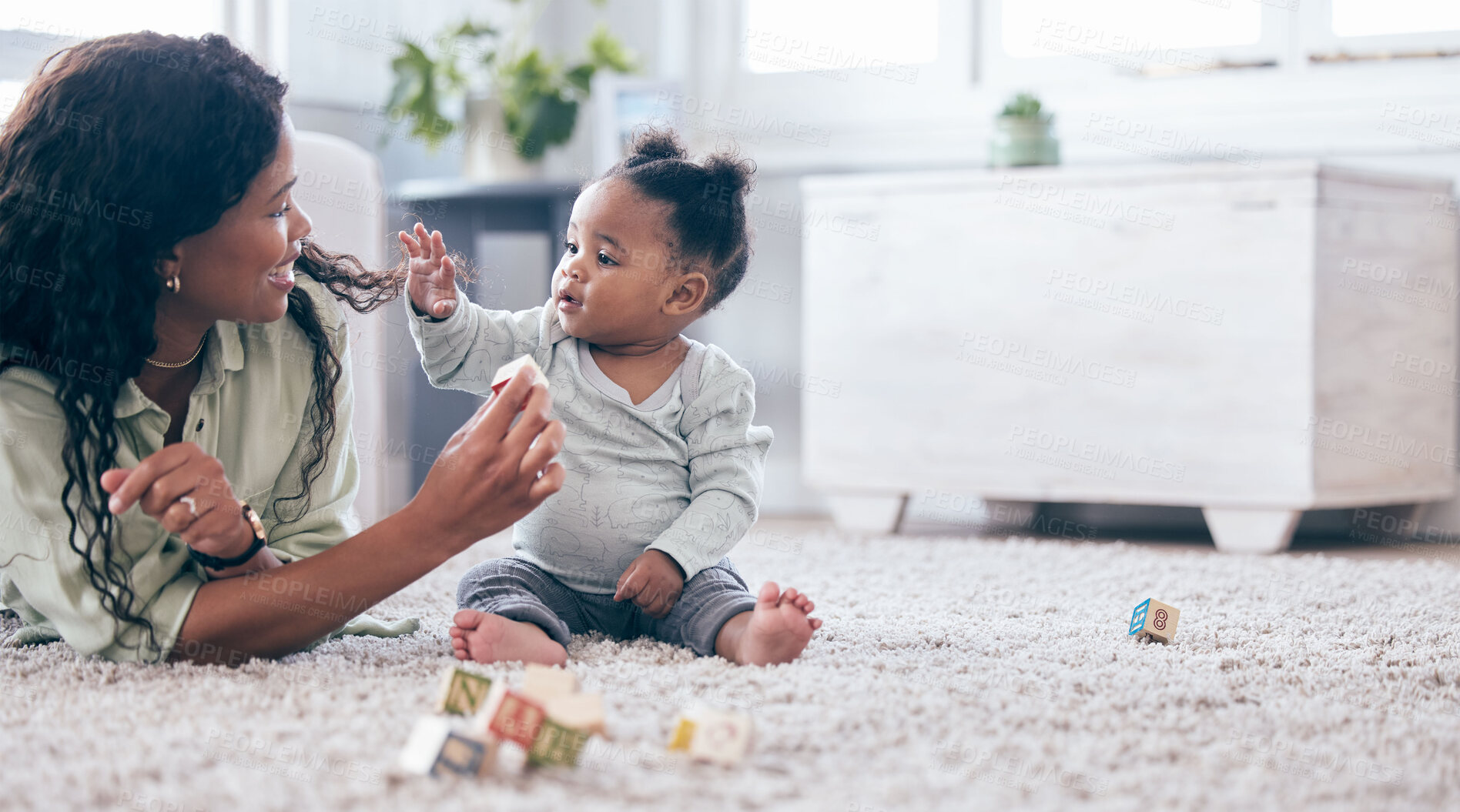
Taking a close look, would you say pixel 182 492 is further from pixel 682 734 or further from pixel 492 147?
pixel 492 147

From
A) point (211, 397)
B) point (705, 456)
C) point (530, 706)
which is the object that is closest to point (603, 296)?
point (705, 456)

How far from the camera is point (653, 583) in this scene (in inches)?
40.9

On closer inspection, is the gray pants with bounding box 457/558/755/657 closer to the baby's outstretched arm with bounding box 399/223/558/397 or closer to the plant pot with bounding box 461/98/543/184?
the baby's outstretched arm with bounding box 399/223/558/397

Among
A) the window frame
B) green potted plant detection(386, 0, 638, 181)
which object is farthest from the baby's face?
the window frame

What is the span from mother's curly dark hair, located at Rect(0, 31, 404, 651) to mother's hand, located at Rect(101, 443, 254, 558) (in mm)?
102

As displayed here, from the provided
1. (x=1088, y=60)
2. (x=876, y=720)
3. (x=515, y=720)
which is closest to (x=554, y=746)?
(x=515, y=720)

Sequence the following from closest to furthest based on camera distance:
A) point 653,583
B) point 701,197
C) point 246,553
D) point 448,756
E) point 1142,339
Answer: point 448,756
point 246,553
point 653,583
point 701,197
point 1142,339

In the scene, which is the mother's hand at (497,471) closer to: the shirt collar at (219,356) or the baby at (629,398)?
the baby at (629,398)

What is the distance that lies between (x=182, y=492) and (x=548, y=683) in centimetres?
29

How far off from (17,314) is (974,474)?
1484mm

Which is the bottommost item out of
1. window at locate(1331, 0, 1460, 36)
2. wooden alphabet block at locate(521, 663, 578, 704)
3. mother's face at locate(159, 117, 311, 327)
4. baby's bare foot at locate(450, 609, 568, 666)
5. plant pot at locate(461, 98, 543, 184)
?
baby's bare foot at locate(450, 609, 568, 666)

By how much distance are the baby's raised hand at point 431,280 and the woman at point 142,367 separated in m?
0.12

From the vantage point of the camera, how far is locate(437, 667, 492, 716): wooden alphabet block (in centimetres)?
80

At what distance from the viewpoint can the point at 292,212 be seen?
3.24ft
